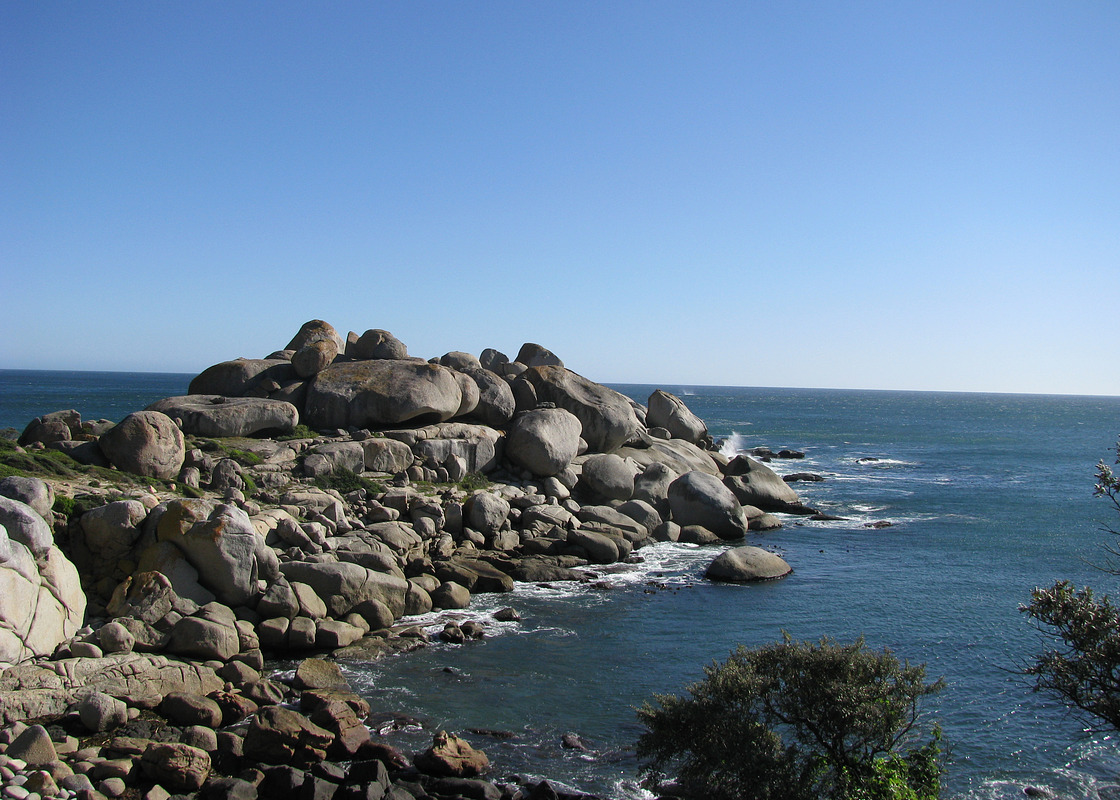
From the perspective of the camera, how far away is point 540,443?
34500mm

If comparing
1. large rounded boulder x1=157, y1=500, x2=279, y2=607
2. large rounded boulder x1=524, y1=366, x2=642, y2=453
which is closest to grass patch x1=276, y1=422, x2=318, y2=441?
large rounded boulder x1=157, y1=500, x2=279, y2=607

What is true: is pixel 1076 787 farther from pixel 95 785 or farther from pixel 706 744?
pixel 95 785

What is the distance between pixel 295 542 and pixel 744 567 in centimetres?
1496

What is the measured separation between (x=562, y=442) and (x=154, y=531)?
1883 centimetres

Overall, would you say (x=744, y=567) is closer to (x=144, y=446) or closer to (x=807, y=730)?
(x=807, y=730)

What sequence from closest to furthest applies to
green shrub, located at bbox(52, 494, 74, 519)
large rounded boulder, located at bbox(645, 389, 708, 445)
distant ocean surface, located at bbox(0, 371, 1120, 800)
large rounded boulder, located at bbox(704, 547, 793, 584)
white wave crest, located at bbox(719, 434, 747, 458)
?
1. distant ocean surface, located at bbox(0, 371, 1120, 800)
2. green shrub, located at bbox(52, 494, 74, 519)
3. large rounded boulder, located at bbox(704, 547, 793, 584)
4. large rounded boulder, located at bbox(645, 389, 708, 445)
5. white wave crest, located at bbox(719, 434, 747, 458)

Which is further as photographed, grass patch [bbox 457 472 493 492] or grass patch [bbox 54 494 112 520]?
grass patch [bbox 457 472 493 492]

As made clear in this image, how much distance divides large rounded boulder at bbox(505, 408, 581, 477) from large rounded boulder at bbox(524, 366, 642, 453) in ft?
11.9

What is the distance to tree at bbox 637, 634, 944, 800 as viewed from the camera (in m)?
10.7

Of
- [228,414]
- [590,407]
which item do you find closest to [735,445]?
[590,407]

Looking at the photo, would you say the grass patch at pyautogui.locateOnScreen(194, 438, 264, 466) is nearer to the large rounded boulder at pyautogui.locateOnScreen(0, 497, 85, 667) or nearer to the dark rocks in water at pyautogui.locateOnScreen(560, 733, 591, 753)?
the large rounded boulder at pyautogui.locateOnScreen(0, 497, 85, 667)

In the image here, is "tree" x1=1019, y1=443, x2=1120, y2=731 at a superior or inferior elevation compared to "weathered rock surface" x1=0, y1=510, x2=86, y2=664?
superior

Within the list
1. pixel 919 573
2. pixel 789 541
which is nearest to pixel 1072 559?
pixel 919 573

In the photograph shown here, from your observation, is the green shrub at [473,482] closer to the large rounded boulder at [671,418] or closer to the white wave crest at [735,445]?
the large rounded boulder at [671,418]
